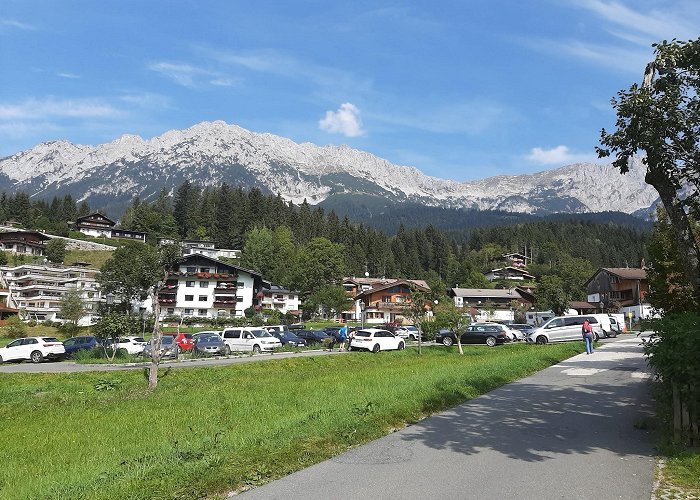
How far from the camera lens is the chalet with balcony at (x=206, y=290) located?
89625 mm

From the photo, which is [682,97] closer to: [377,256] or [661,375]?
[661,375]

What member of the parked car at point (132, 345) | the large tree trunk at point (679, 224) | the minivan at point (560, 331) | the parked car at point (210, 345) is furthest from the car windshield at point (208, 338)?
the large tree trunk at point (679, 224)

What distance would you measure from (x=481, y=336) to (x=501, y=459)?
107 ft

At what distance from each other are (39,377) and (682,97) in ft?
79.6

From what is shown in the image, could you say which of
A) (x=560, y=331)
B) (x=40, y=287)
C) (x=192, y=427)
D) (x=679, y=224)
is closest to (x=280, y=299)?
(x=40, y=287)

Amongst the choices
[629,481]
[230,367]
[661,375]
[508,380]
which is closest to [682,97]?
[661,375]

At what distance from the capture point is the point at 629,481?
21.5 ft

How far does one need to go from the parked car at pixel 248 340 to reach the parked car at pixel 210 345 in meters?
1.55

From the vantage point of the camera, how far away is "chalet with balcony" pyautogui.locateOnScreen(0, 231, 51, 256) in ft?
390

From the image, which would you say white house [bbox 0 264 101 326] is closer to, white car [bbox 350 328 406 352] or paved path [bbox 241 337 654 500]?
white car [bbox 350 328 406 352]

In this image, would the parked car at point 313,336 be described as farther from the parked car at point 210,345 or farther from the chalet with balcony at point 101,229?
the chalet with balcony at point 101,229

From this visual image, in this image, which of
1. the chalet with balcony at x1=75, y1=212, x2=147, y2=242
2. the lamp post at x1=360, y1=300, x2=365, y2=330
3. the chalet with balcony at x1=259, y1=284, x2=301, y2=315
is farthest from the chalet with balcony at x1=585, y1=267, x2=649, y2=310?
the chalet with balcony at x1=75, y1=212, x2=147, y2=242

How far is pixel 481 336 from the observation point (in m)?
39.0

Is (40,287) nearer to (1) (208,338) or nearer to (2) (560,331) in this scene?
(1) (208,338)
